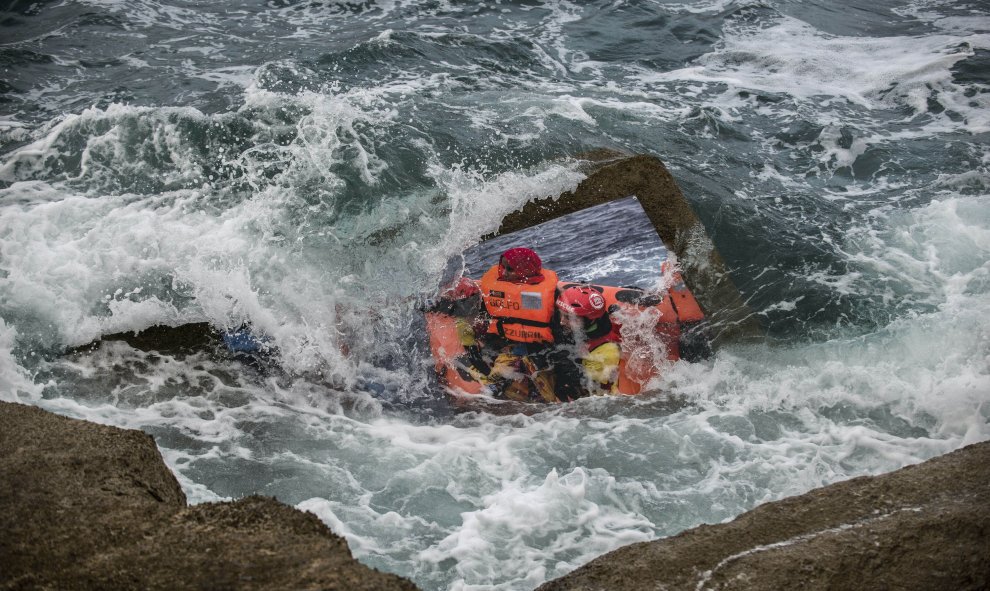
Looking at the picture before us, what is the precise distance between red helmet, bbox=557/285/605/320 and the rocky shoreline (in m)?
2.50

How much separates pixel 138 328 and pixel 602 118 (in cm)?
543

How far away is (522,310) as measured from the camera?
5.90 meters

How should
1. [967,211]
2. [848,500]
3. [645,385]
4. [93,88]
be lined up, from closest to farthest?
[848,500]
[645,385]
[967,211]
[93,88]

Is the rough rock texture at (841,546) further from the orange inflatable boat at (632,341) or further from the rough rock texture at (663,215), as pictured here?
the rough rock texture at (663,215)

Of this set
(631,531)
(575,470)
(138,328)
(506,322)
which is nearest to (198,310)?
(138,328)

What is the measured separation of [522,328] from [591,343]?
530mm

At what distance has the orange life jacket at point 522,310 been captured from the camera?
588cm

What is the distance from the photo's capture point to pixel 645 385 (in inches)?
231

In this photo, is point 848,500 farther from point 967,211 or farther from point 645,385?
point 967,211

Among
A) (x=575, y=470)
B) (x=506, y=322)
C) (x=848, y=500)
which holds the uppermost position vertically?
(x=848, y=500)

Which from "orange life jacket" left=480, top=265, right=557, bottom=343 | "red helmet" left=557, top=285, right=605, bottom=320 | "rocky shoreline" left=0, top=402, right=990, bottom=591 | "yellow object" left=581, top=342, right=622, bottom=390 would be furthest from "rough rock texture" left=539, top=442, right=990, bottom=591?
"orange life jacket" left=480, top=265, right=557, bottom=343

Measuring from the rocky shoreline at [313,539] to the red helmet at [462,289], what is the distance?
9.60 feet

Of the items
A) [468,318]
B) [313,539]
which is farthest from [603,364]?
[313,539]

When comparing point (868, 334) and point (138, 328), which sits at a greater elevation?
point (138, 328)
